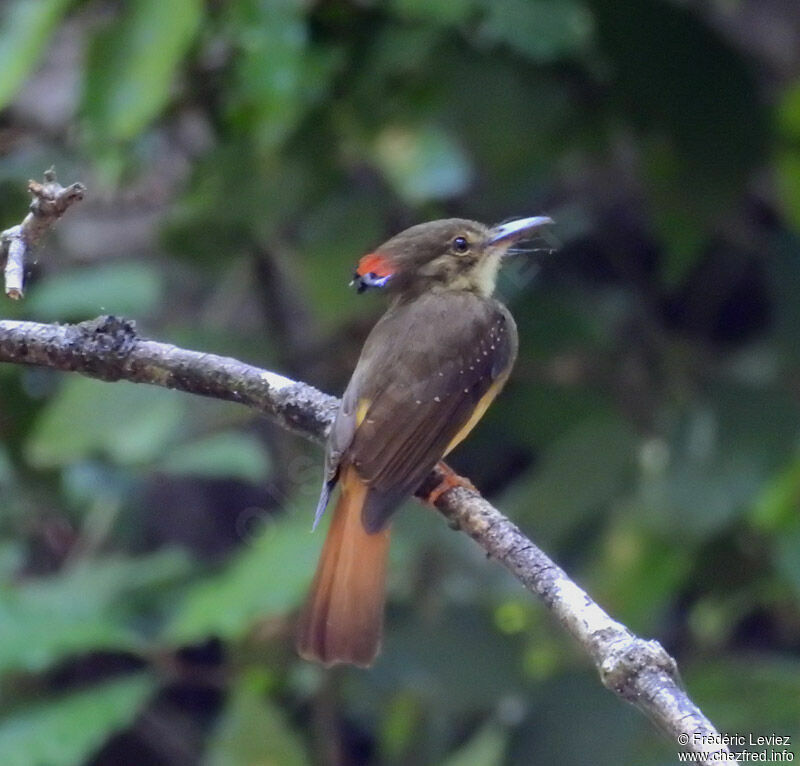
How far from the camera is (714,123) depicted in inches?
175

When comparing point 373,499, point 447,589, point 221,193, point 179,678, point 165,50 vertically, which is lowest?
point 179,678

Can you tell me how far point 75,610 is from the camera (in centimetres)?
398

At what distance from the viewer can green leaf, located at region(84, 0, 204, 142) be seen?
359 centimetres

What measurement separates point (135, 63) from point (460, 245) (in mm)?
962

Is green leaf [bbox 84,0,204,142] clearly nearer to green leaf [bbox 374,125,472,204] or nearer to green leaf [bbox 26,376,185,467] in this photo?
green leaf [bbox 374,125,472,204]

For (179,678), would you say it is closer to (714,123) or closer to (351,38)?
(351,38)

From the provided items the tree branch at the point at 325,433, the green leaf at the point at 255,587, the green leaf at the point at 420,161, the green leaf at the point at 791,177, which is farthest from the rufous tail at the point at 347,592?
the green leaf at the point at 791,177

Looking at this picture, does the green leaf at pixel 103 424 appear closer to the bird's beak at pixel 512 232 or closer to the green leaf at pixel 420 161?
the green leaf at pixel 420 161

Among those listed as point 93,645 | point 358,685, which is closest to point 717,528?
point 358,685

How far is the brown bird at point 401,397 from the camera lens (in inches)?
130

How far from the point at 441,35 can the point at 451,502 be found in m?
1.56

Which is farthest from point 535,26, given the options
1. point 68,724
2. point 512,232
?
point 68,724

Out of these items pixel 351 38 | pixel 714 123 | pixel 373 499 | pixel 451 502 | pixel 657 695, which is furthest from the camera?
pixel 714 123

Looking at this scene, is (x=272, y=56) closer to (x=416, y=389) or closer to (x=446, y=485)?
(x=416, y=389)
